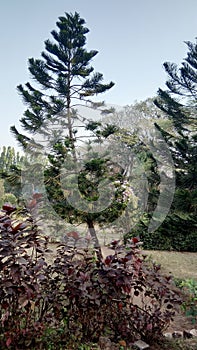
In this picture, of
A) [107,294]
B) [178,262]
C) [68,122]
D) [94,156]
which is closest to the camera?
[107,294]

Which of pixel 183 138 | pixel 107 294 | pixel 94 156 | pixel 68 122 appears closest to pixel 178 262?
pixel 183 138

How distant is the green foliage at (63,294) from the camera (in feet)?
4.11

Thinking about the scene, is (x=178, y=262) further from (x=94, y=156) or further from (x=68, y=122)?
(x=68, y=122)

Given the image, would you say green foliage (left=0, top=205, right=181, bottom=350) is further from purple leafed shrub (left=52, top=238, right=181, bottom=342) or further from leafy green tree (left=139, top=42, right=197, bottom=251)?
leafy green tree (left=139, top=42, right=197, bottom=251)

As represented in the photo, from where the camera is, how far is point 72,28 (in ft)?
16.3

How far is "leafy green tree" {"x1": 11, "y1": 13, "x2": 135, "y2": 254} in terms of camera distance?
4.52 m

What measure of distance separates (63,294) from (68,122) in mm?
3895

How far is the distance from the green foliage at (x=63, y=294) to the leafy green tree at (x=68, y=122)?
2827 mm

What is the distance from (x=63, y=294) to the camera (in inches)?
57.2

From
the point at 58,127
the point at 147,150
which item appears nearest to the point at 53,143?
the point at 58,127

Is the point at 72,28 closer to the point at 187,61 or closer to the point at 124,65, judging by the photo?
the point at 124,65

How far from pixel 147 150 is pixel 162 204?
1.14 metres

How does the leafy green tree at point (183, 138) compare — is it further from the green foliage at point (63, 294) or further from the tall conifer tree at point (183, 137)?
the green foliage at point (63, 294)

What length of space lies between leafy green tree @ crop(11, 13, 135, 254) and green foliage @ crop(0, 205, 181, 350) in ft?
9.28
